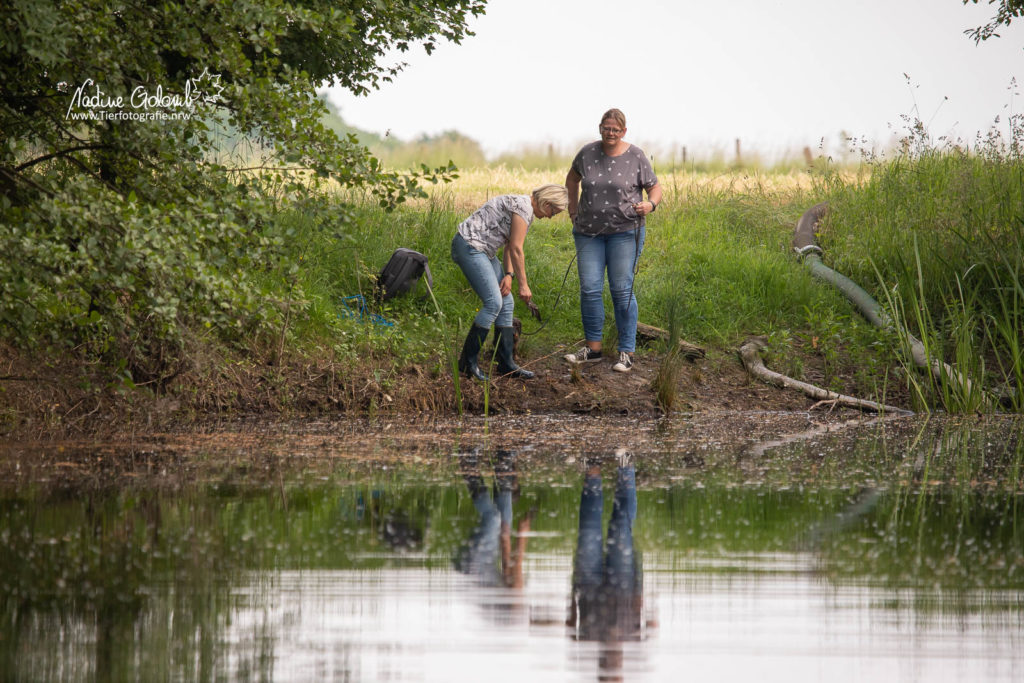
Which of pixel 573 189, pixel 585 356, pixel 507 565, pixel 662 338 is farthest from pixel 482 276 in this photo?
pixel 507 565

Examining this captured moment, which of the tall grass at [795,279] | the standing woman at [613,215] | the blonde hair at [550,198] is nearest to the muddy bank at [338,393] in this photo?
the tall grass at [795,279]

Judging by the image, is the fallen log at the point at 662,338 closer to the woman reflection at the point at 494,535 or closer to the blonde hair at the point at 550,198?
the blonde hair at the point at 550,198

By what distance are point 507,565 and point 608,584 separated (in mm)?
432

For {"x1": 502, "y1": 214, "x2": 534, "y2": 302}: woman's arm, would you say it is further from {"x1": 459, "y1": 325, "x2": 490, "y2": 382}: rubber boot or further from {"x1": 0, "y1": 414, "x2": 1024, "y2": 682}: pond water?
{"x1": 0, "y1": 414, "x2": 1024, "y2": 682}: pond water

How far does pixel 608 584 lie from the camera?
3285mm

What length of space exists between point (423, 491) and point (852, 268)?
8.08 metres

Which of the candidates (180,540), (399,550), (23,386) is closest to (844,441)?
(399,550)

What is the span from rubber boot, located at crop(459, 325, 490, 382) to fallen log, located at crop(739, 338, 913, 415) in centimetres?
272

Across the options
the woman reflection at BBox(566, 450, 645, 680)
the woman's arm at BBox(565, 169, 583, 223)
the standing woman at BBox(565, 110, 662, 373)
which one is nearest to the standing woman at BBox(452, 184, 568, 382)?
the standing woman at BBox(565, 110, 662, 373)

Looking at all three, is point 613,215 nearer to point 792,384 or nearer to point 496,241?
point 496,241

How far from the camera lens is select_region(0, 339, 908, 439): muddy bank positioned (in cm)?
735

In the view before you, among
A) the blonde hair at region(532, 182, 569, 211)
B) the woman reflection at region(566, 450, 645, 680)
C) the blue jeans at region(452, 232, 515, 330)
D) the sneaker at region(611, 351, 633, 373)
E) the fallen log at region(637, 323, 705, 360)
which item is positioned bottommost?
the woman reflection at region(566, 450, 645, 680)

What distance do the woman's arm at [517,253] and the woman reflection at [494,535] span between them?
2910mm

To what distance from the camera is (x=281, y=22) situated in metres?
6.43
